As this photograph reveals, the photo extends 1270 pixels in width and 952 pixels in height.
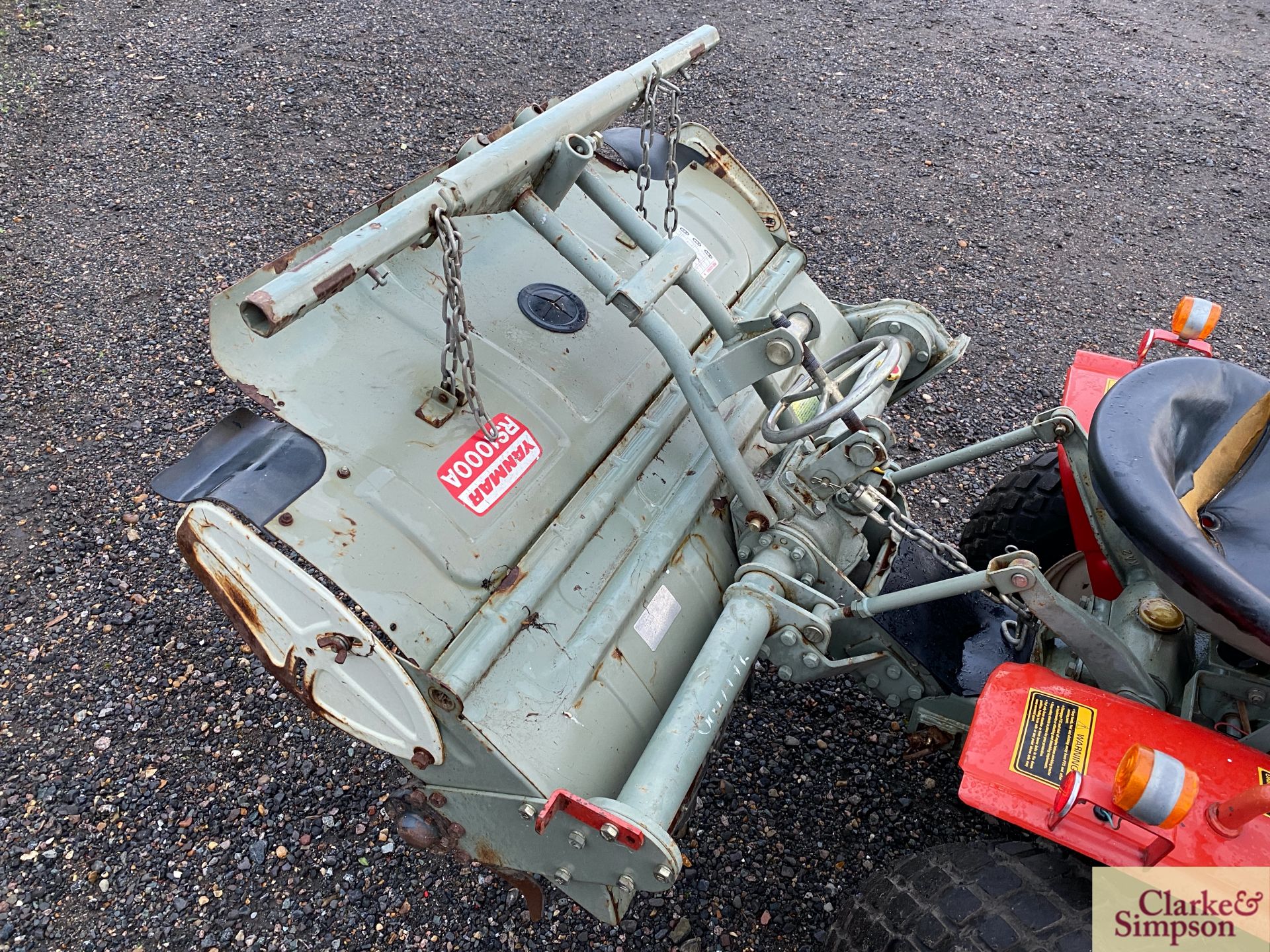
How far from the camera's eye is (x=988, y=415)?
12.5ft

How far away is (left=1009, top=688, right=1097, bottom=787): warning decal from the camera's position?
5.41ft

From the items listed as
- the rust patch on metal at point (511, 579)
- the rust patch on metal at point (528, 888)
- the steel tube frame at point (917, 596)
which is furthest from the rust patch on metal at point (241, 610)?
the steel tube frame at point (917, 596)

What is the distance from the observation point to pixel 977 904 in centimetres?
172

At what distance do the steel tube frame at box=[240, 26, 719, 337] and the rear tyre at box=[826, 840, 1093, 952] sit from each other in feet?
5.16

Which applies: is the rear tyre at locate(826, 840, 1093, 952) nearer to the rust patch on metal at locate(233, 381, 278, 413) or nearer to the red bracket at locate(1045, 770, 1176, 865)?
the red bracket at locate(1045, 770, 1176, 865)

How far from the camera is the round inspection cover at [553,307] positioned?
2264 millimetres

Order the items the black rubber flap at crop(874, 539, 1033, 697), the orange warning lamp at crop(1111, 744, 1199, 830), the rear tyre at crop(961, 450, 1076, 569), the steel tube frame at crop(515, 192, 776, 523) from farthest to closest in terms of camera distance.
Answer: the rear tyre at crop(961, 450, 1076, 569), the black rubber flap at crop(874, 539, 1033, 697), the steel tube frame at crop(515, 192, 776, 523), the orange warning lamp at crop(1111, 744, 1199, 830)

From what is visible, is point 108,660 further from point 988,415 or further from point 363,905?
point 988,415

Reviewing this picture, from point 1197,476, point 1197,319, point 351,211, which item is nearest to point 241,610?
point 1197,476

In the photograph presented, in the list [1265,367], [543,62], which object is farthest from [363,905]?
[543,62]

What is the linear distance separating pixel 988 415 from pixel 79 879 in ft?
11.5

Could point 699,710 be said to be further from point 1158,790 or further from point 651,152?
point 651,152

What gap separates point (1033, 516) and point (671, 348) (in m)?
1.21

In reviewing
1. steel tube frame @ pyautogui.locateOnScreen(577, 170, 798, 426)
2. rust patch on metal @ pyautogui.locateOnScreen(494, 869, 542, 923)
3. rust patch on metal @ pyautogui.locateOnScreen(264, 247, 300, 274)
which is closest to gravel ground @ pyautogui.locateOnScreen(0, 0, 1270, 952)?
rust patch on metal @ pyautogui.locateOnScreen(494, 869, 542, 923)
